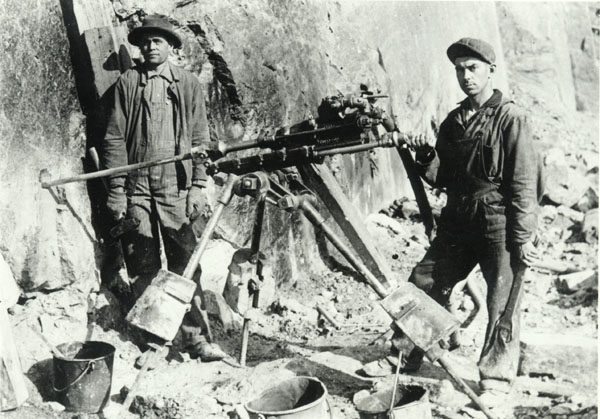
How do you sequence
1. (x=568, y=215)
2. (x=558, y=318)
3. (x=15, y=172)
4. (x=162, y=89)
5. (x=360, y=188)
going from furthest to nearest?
(x=568, y=215) < (x=360, y=188) < (x=558, y=318) < (x=162, y=89) < (x=15, y=172)

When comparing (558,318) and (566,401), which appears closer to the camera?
(566,401)

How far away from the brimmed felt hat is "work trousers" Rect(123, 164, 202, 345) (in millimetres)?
924

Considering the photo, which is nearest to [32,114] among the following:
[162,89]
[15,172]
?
[15,172]

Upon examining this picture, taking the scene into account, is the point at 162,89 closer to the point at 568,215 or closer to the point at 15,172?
the point at 15,172

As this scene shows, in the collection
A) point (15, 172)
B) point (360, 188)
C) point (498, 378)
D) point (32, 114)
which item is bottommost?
point (498, 378)

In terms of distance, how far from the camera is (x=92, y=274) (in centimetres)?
463

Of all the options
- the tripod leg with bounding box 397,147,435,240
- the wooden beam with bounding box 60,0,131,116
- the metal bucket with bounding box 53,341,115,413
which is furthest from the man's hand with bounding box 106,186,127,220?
the tripod leg with bounding box 397,147,435,240

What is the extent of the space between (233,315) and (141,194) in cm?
134

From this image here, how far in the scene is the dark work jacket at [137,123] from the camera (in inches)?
173

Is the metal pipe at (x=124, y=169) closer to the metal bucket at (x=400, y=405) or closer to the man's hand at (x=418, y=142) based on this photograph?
the man's hand at (x=418, y=142)

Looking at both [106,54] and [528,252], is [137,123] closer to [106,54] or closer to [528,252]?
[106,54]

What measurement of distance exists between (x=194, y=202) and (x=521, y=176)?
7.20 ft

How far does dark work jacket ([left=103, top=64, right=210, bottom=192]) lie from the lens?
440cm

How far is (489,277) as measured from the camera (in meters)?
3.91
